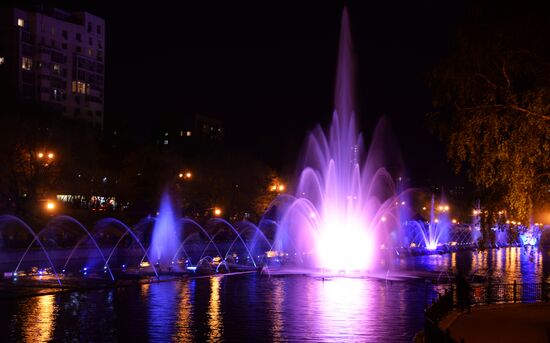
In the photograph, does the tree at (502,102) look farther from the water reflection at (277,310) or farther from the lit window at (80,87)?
the lit window at (80,87)

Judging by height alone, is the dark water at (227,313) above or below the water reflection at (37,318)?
below

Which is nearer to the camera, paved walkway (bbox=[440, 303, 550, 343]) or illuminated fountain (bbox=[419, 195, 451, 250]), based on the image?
paved walkway (bbox=[440, 303, 550, 343])

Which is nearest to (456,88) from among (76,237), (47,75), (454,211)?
(76,237)

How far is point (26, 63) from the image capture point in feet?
388

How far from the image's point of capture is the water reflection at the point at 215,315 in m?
21.4

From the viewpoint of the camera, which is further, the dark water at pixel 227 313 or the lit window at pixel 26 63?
the lit window at pixel 26 63

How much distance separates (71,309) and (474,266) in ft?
127

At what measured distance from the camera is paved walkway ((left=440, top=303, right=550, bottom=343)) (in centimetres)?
1914

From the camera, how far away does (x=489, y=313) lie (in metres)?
24.0

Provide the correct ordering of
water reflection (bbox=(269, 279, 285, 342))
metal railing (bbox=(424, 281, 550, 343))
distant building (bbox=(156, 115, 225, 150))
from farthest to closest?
distant building (bbox=(156, 115, 225, 150)), water reflection (bbox=(269, 279, 285, 342)), metal railing (bbox=(424, 281, 550, 343))

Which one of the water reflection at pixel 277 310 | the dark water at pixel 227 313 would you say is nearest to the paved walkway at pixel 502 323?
the dark water at pixel 227 313

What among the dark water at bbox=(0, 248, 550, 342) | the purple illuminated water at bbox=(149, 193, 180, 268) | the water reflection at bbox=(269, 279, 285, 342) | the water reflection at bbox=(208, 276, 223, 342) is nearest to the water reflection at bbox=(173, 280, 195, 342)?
the dark water at bbox=(0, 248, 550, 342)

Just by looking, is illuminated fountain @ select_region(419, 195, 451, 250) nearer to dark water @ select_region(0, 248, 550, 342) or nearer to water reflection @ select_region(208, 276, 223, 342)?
dark water @ select_region(0, 248, 550, 342)

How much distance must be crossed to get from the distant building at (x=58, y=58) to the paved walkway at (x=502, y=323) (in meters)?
95.3
